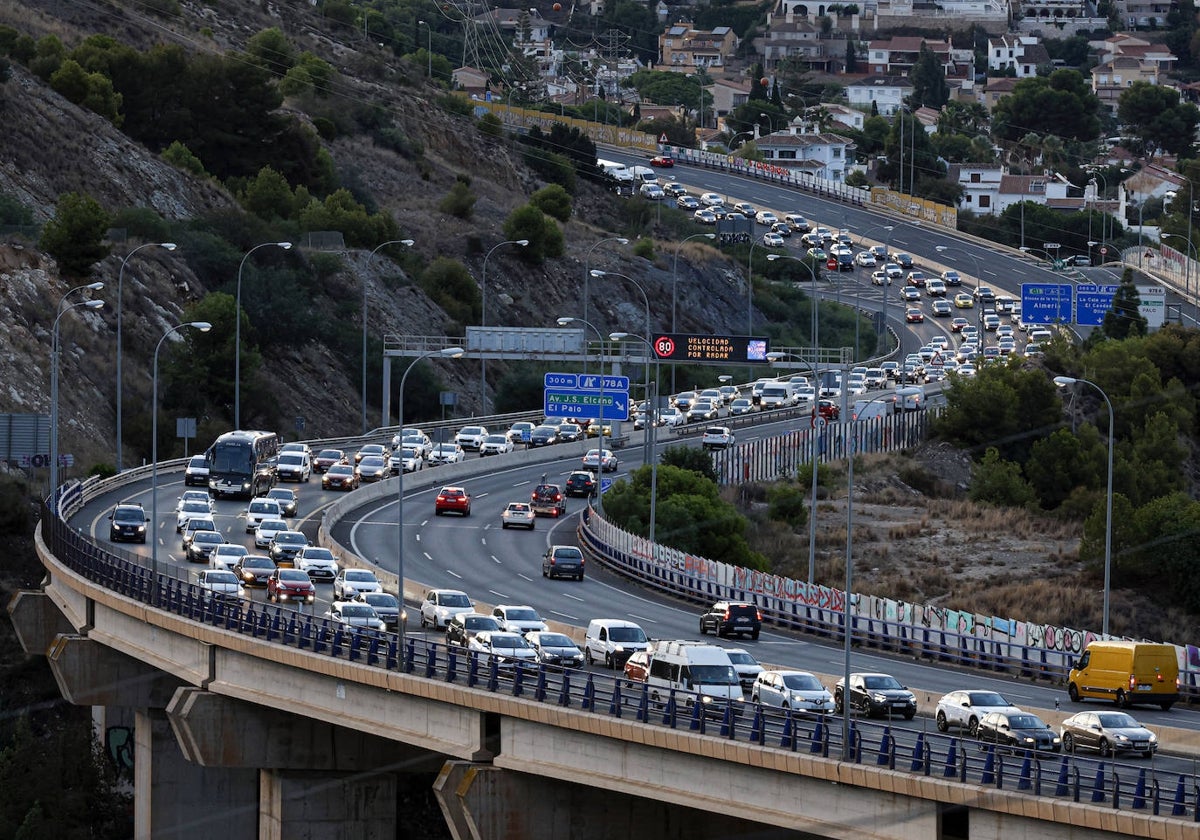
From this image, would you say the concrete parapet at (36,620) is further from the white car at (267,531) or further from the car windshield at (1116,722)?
the car windshield at (1116,722)

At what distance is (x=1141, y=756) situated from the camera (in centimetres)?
3806

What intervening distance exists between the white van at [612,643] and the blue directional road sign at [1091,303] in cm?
7066

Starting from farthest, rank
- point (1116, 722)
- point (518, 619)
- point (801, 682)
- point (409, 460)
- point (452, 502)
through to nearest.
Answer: point (409, 460), point (452, 502), point (518, 619), point (801, 682), point (1116, 722)

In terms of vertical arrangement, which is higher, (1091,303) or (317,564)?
(317,564)

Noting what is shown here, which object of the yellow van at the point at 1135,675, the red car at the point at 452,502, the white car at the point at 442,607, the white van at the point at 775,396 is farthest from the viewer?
the white van at the point at 775,396

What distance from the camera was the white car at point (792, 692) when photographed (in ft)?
137

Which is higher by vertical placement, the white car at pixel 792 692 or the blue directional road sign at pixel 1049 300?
the white car at pixel 792 692

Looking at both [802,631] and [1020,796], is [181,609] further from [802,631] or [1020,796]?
[1020,796]

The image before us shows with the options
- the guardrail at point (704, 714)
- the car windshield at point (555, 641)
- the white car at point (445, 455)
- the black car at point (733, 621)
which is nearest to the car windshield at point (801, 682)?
the guardrail at point (704, 714)

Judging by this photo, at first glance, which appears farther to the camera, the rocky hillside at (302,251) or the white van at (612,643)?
the rocky hillside at (302,251)

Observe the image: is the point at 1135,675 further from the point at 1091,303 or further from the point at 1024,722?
the point at 1091,303

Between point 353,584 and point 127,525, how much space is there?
13.9 metres

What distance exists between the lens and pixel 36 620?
2781 inches

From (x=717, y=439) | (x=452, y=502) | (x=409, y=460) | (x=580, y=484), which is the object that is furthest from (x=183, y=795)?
(x=717, y=439)
